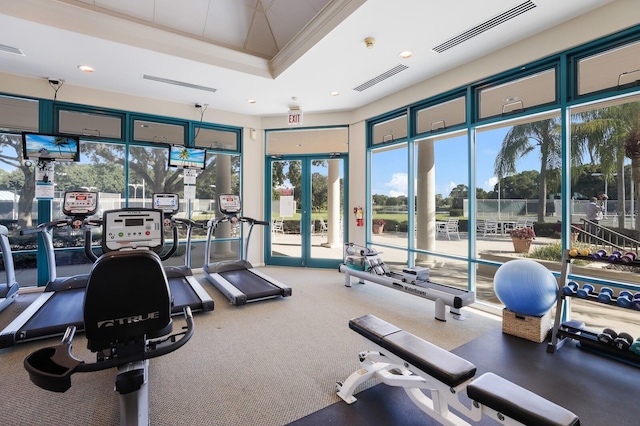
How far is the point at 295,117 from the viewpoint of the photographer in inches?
241

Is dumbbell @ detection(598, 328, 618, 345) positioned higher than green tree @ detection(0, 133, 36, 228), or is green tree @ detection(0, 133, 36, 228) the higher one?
green tree @ detection(0, 133, 36, 228)

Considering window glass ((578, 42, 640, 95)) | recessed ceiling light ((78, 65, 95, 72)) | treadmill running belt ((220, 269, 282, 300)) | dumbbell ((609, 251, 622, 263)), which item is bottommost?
treadmill running belt ((220, 269, 282, 300))

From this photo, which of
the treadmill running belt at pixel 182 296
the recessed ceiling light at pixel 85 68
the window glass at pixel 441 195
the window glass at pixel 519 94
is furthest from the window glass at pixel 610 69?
the recessed ceiling light at pixel 85 68

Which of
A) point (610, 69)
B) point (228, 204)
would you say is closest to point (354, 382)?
point (610, 69)

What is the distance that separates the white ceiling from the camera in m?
3.20

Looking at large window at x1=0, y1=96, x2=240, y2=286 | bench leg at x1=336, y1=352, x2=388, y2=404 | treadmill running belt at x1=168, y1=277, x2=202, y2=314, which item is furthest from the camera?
large window at x1=0, y1=96, x2=240, y2=286

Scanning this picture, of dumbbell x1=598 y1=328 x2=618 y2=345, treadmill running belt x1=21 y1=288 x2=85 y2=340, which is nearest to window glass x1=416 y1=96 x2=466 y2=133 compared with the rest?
dumbbell x1=598 y1=328 x2=618 y2=345

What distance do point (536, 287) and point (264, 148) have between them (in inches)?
221

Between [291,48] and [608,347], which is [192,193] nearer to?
[291,48]

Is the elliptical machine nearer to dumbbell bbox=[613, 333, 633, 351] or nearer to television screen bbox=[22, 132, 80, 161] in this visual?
dumbbell bbox=[613, 333, 633, 351]

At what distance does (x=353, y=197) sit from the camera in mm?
6512

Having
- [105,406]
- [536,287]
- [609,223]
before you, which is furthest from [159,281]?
[609,223]

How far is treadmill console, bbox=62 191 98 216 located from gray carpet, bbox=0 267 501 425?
4.62 ft

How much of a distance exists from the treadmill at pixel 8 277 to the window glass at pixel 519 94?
659cm
